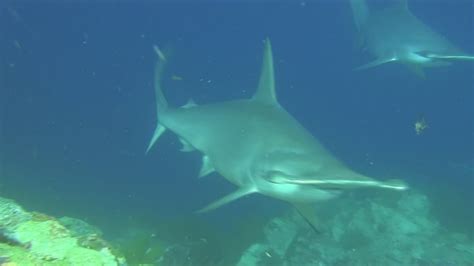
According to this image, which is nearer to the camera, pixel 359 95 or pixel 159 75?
pixel 159 75

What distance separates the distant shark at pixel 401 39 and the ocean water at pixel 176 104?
6.09ft

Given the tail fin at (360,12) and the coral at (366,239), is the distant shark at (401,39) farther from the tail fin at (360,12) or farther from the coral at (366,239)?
the coral at (366,239)

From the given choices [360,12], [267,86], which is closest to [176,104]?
[360,12]

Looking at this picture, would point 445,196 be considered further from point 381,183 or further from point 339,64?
point 339,64

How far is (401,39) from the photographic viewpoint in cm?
848

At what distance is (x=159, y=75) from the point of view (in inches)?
292

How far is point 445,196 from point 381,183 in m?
8.08

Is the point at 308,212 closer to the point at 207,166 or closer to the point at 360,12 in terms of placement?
the point at 207,166

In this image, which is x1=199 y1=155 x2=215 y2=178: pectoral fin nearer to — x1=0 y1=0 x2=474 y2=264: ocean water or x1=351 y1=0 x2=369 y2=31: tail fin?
x1=0 y1=0 x2=474 y2=264: ocean water

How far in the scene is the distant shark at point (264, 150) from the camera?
3.74 meters

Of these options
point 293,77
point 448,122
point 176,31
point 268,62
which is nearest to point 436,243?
point 268,62

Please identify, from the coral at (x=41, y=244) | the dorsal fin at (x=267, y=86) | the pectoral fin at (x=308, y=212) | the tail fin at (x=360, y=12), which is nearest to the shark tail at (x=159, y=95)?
the dorsal fin at (x=267, y=86)

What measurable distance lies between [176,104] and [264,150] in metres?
11.7

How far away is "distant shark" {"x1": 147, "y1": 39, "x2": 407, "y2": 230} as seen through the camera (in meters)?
3.74
